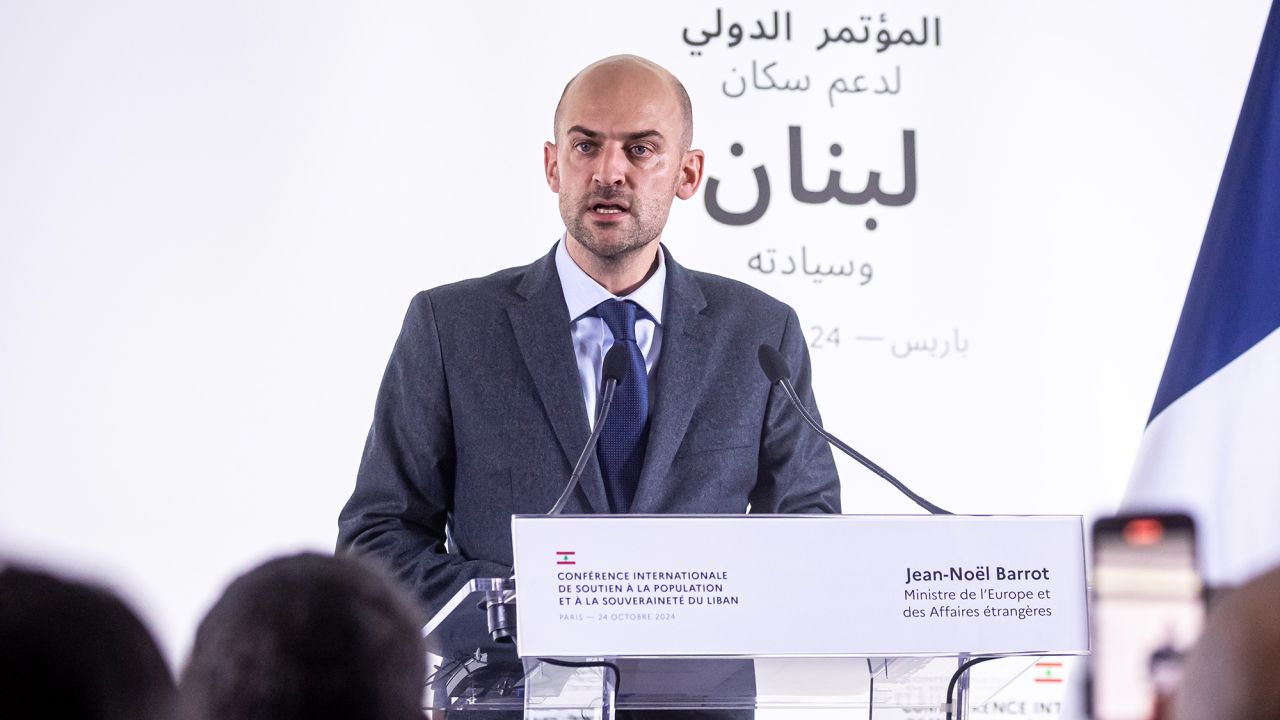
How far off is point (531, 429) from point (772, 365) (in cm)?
54

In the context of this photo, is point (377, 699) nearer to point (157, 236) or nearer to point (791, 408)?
point (791, 408)

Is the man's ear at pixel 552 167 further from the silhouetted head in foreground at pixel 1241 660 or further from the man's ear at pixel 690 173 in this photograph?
the silhouetted head in foreground at pixel 1241 660

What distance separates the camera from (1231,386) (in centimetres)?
387

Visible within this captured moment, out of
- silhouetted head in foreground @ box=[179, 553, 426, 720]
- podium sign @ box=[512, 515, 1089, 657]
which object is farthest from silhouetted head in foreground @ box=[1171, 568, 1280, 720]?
podium sign @ box=[512, 515, 1089, 657]

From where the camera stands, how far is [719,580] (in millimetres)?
1726

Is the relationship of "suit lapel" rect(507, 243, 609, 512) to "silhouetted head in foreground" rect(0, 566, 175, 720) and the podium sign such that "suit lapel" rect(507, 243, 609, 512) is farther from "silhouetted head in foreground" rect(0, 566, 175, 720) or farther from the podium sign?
"silhouetted head in foreground" rect(0, 566, 175, 720)

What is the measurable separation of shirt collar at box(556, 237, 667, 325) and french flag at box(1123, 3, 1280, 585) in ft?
5.52

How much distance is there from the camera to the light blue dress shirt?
8.90 feet

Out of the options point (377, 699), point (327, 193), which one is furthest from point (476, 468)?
point (377, 699)

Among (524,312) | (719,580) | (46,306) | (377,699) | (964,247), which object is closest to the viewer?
(377,699)

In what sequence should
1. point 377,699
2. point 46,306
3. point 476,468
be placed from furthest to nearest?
point 46,306, point 476,468, point 377,699

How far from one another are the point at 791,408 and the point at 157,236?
1835 millimetres

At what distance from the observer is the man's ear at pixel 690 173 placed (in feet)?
9.73

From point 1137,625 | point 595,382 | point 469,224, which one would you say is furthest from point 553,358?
point 1137,625
